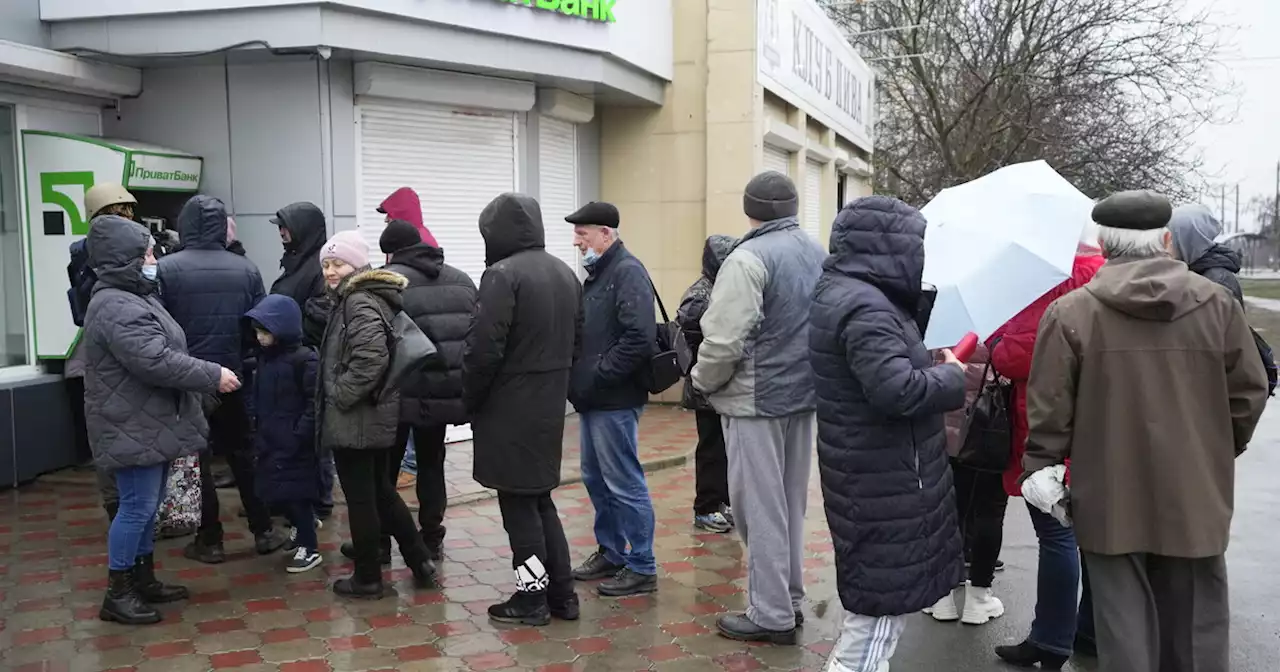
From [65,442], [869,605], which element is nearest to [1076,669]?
[869,605]

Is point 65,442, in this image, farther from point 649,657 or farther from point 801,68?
point 801,68

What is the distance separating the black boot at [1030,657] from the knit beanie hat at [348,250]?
333 centimetres

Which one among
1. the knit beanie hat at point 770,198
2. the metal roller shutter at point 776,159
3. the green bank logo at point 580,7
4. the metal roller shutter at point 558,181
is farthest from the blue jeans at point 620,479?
the metal roller shutter at point 776,159

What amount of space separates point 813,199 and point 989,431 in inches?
479

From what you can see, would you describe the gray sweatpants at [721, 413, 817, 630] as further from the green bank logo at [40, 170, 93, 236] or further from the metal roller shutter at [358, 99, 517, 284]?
the green bank logo at [40, 170, 93, 236]

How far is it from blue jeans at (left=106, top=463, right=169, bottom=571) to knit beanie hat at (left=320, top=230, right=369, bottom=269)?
119 cm

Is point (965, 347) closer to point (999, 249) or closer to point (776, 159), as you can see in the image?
point (999, 249)

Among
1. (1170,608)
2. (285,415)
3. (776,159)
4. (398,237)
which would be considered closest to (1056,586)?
(1170,608)

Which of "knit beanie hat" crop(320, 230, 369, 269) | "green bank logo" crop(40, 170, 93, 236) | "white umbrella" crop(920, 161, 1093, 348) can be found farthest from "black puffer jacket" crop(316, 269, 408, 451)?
"green bank logo" crop(40, 170, 93, 236)

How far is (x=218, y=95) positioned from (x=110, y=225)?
344cm

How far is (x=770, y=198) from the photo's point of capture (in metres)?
4.63

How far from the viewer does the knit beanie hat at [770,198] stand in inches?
182

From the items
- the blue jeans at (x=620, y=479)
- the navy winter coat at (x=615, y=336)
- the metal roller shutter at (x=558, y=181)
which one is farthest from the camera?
the metal roller shutter at (x=558, y=181)

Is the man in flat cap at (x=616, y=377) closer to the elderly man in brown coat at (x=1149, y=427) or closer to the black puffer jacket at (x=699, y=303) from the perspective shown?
the black puffer jacket at (x=699, y=303)
